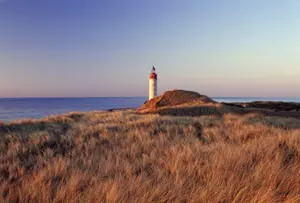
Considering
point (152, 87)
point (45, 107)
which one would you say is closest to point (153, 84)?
point (152, 87)

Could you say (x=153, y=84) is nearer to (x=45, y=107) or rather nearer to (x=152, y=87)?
(x=152, y=87)

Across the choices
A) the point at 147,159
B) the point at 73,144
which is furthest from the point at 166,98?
the point at 147,159

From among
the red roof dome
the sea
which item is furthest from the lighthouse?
the sea

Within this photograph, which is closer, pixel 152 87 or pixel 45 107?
pixel 152 87

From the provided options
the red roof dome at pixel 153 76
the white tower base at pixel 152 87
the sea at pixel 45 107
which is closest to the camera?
the red roof dome at pixel 153 76

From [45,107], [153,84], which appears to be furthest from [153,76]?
[45,107]

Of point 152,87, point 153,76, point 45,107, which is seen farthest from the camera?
point 45,107

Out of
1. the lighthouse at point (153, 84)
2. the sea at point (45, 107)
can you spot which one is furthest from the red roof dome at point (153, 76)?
the sea at point (45, 107)

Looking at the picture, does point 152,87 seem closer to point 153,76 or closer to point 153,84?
point 153,84

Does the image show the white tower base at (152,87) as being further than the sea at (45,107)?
No

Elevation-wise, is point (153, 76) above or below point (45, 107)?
above

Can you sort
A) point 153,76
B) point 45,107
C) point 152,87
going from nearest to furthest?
1. point 153,76
2. point 152,87
3. point 45,107

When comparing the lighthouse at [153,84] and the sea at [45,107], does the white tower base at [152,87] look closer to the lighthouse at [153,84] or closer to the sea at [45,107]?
the lighthouse at [153,84]

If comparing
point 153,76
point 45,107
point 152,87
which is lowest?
point 45,107
